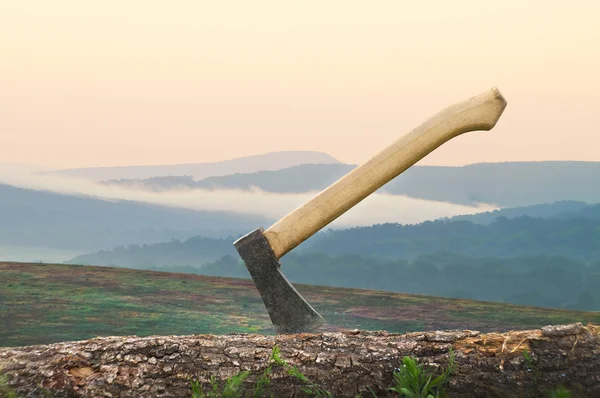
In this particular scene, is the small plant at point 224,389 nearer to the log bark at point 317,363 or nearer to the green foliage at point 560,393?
the log bark at point 317,363

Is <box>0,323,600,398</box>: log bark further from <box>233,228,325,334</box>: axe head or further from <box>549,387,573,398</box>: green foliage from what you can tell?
<box>233,228,325,334</box>: axe head

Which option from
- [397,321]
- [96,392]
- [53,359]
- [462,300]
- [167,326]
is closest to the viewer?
[96,392]

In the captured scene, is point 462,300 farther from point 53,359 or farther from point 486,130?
point 53,359

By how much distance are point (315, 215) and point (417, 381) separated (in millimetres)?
1406

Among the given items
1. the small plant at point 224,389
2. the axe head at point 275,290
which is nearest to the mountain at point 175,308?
the axe head at point 275,290

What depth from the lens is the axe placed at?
12.4 feet

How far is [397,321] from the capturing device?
6.92m

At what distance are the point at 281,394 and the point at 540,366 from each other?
127 cm

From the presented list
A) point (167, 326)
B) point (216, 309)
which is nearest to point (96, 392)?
point (167, 326)

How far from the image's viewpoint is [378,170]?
388 cm

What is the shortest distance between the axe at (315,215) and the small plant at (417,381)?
103 cm

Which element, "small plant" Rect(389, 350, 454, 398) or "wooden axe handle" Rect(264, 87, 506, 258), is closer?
"small plant" Rect(389, 350, 454, 398)

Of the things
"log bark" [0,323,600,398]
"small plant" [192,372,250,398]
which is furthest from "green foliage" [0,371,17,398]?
"small plant" [192,372,250,398]

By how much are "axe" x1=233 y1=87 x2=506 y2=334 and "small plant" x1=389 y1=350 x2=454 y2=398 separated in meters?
1.03
